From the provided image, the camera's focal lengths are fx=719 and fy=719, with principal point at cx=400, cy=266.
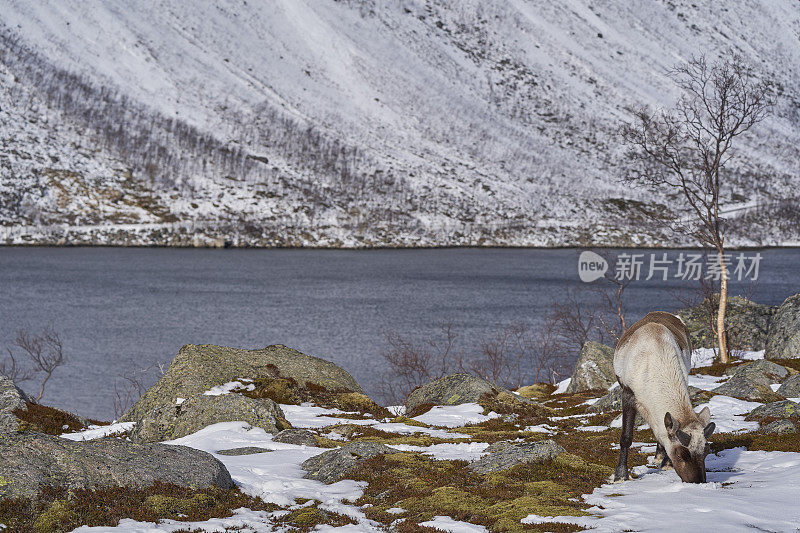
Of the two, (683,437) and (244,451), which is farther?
(244,451)

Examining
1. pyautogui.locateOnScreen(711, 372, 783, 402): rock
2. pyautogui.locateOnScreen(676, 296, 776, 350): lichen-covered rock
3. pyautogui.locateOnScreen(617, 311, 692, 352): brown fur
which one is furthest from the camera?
pyautogui.locateOnScreen(676, 296, 776, 350): lichen-covered rock

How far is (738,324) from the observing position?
43562mm

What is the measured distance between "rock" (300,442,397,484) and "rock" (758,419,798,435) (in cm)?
955

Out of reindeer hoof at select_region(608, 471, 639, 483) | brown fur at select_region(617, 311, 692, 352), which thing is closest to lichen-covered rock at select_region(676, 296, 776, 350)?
brown fur at select_region(617, 311, 692, 352)

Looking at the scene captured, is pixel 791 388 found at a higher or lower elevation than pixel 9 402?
higher

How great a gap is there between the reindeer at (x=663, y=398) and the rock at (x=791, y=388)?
12155mm

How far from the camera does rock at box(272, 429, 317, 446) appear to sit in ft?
65.7

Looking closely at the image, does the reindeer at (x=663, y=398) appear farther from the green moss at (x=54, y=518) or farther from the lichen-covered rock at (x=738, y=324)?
the lichen-covered rock at (x=738, y=324)

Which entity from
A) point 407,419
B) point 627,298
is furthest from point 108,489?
point 627,298

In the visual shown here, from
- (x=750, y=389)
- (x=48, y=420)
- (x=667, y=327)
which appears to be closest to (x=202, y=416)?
(x=48, y=420)

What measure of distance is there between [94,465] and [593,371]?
27.1 metres

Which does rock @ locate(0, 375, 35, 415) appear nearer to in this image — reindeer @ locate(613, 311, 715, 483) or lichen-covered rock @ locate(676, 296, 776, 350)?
reindeer @ locate(613, 311, 715, 483)

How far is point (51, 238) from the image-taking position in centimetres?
19138

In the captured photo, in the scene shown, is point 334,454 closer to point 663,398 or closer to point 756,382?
point 663,398
